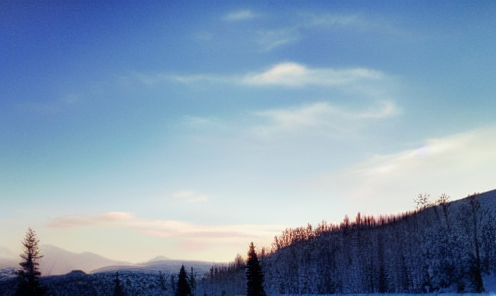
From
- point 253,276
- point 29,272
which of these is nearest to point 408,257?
point 253,276

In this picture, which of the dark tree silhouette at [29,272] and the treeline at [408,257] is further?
the treeline at [408,257]

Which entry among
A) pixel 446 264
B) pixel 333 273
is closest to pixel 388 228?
pixel 333 273

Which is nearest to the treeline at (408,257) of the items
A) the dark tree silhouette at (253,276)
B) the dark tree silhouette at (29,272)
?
the dark tree silhouette at (253,276)

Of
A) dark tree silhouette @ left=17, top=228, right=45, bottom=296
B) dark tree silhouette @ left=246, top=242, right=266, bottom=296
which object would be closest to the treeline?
dark tree silhouette @ left=246, top=242, right=266, bottom=296

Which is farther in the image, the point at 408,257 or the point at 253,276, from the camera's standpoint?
the point at 408,257

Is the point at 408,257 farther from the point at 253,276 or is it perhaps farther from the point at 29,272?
the point at 29,272

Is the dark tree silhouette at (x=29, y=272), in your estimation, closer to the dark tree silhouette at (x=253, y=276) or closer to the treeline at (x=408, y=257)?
the dark tree silhouette at (x=253, y=276)

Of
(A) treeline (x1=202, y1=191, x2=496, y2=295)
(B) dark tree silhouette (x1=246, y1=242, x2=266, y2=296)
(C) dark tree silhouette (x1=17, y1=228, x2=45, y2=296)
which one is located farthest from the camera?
(A) treeline (x1=202, y1=191, x2=496, y2=295)

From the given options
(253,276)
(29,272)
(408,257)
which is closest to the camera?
(29,272)

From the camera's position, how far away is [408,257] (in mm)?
98562

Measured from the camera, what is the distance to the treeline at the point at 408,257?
89312 mm

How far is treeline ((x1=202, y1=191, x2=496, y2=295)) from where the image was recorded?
8931 centimetres

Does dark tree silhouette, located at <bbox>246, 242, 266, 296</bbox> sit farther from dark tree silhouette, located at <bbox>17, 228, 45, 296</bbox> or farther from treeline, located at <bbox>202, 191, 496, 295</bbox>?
treeline, located at <bbox>202, 191, 496, 295</bbox>

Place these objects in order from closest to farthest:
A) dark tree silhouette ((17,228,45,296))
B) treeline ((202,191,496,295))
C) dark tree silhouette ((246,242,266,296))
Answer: dark tree silhouette ((17,228,45,296)) → dark tree silhouette ((246,242,266,296)) → treeline ((202,191,496,295))
